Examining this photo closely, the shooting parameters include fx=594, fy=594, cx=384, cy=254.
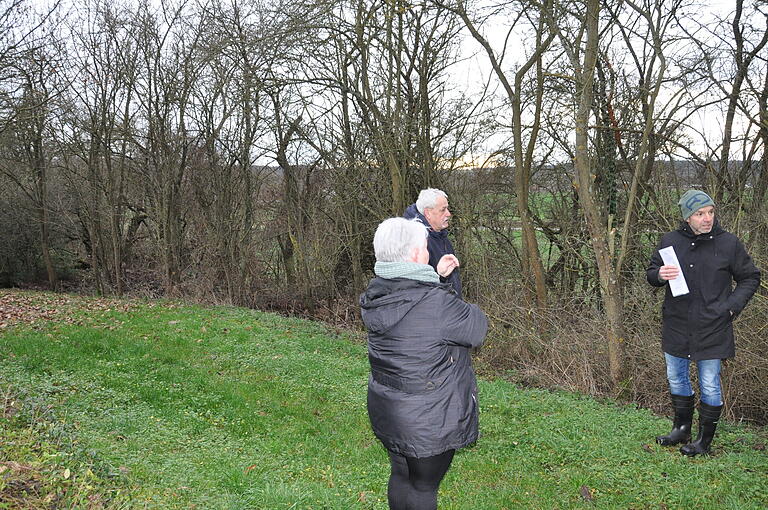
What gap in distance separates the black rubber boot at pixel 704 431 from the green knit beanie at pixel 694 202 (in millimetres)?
1528

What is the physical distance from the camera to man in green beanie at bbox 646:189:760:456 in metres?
4.48

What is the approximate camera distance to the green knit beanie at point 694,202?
14.7ft

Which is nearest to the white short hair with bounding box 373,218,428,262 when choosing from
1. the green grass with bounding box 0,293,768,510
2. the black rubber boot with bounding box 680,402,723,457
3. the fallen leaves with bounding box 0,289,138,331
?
the green grass with bounding box 0,293,768,510

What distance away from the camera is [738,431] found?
5.31 metres

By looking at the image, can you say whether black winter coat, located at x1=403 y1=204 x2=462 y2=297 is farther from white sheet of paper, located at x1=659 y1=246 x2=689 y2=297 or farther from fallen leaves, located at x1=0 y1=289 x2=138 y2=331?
fallen leaves, located at x1=0 y1=289 x2=138 y2=331

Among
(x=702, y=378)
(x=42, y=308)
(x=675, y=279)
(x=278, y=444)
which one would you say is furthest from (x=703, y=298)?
(x=42, y=308)

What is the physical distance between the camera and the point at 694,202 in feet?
14.8

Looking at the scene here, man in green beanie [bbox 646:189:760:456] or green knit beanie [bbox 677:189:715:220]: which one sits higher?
green knit beanie [bbox 677:189:715:220]

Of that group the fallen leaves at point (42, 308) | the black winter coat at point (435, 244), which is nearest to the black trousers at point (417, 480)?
the black winter coat at point (435, 244)

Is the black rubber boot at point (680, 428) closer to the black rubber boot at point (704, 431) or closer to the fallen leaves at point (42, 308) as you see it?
the black rubber boot at point (704, 431)

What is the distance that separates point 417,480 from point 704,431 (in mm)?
2975

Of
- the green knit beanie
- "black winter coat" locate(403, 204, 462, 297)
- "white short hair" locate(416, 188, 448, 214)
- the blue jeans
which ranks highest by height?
"white short hair" locate(416, 188, 448, 214)

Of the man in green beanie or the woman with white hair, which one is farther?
the man in green beanie

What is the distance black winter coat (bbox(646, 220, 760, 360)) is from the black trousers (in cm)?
259
